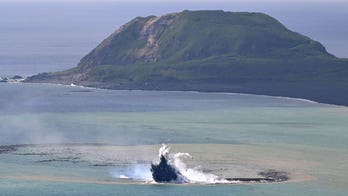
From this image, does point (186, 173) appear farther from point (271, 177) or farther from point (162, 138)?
point (162, 138)

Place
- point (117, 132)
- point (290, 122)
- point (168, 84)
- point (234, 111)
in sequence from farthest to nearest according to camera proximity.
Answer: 1. point (168, 84)
2. point (234, 111)
3. point (290, 122)
4. point (117, 132)

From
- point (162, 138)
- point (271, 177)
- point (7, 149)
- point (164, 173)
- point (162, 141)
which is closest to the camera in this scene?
point (164, 173)

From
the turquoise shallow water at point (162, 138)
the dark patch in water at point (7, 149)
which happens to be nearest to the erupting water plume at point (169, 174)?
the turquoise shallow water at point (162, 138)

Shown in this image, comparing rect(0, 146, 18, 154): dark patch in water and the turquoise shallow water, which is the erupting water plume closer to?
the turquoise shallow water

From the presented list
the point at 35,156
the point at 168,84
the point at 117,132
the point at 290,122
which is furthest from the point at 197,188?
the point at 168,84

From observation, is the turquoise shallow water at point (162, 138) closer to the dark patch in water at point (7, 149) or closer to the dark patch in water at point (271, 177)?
the dark patch in water at point (7, 149)

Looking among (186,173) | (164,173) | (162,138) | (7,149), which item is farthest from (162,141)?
(164,173)

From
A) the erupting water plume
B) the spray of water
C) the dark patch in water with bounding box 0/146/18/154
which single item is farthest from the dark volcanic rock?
the dark patch in water with bounding box 0/146/18/154

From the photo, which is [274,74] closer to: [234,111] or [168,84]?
[168,84]
